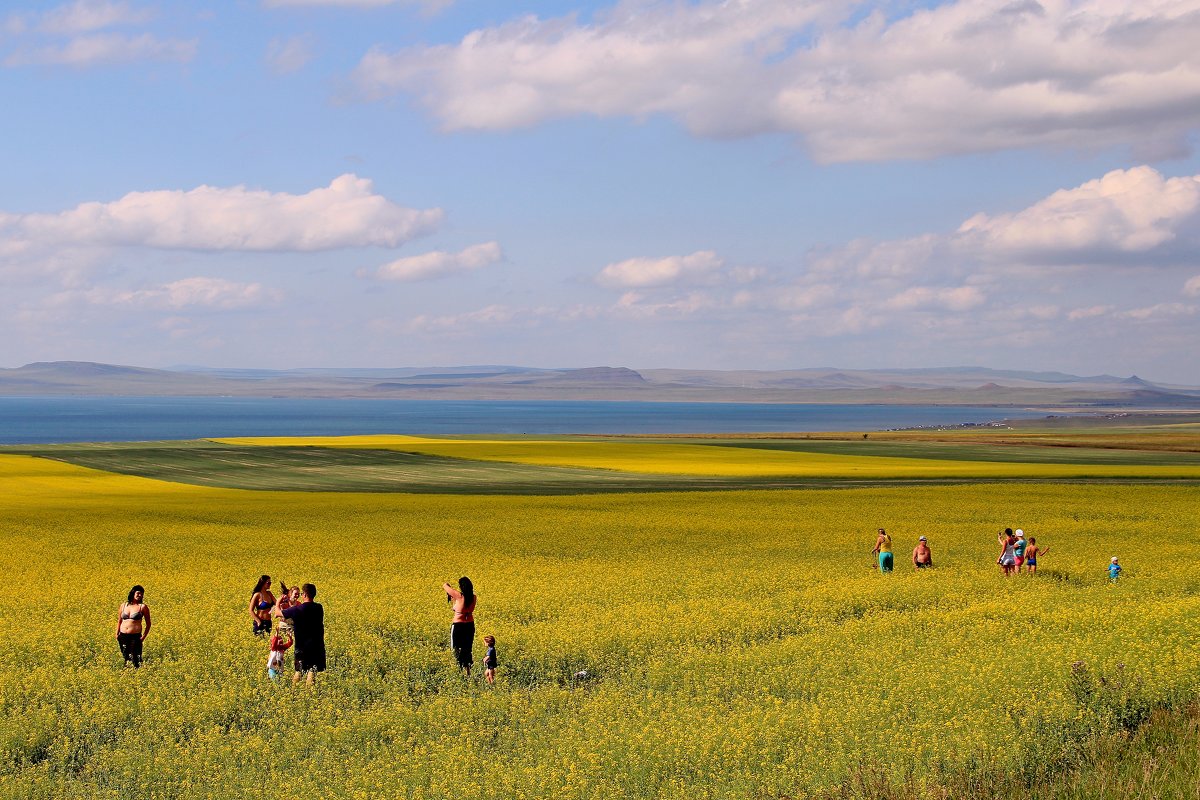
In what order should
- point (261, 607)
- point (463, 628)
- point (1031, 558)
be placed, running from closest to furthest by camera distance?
1. point (463, 628)
2. point (261, 607)
3. point (1031, 558)

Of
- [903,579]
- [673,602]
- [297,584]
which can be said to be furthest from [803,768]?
[297,584]

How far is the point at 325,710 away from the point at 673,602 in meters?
10.1

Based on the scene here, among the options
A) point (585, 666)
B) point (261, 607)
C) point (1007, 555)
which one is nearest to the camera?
point (585, 666)

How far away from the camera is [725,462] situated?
8362 centimetres

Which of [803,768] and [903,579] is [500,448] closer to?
[903,579]

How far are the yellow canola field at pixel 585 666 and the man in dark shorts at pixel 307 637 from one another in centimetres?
50

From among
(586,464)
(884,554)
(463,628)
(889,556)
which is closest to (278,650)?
(463,628)

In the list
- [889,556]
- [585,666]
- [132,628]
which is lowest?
[585,666]

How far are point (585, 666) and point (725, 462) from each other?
215 ft

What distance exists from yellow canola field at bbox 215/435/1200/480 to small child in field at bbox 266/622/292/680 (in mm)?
54206

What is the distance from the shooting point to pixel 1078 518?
4403cm

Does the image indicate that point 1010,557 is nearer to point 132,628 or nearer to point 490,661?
point 490,661

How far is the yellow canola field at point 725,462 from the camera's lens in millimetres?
70500

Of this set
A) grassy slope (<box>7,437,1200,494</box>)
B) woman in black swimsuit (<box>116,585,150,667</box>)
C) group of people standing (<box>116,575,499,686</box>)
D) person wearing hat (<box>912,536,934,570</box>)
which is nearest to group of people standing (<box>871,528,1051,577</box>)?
person wearing hat (<box>912,536,934,570</box>)
